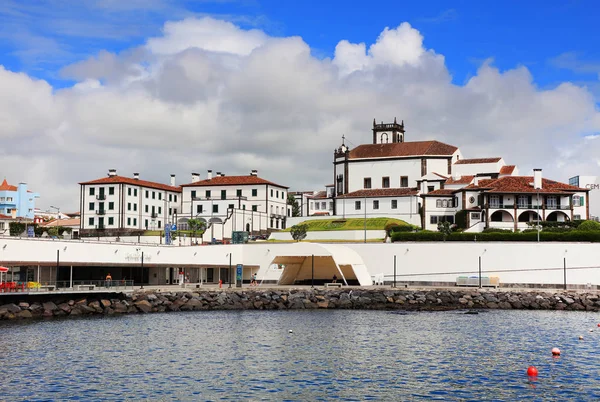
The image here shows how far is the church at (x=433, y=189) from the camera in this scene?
3573 inches

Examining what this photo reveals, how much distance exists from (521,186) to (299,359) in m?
62.0

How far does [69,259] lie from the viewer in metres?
63.4

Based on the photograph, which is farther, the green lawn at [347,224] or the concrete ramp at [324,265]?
the green lawn at [347,224]

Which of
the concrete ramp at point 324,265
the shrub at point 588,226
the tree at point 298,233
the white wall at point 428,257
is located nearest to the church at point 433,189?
the shrub at point 588,226

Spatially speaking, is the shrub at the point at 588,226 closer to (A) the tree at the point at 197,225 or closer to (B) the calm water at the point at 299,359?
(B) the calm water at the point at 299,359

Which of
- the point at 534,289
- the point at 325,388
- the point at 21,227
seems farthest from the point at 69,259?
the point at 21,227

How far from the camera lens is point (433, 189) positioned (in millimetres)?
103312

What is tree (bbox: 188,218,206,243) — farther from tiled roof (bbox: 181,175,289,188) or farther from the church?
the church

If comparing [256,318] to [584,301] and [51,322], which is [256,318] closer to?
[51,322]

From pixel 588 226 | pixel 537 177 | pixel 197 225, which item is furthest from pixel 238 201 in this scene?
pixel 588 226

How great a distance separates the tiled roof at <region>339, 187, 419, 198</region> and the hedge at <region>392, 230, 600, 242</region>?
19.2 m

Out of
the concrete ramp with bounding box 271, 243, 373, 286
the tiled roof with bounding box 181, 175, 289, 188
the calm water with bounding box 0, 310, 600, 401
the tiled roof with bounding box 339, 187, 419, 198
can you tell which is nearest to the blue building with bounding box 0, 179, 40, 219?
the tiled roof with bounding box 181, 175, 289, 188

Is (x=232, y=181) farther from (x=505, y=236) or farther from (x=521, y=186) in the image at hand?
(x=505, y=236)

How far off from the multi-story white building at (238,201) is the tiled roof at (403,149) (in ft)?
50.3
